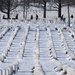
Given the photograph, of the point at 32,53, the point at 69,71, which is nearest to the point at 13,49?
the point at 32,53

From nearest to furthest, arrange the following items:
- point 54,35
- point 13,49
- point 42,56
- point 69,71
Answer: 1. point 69,71
2. point 42,56
3. point 13,49
4. point 54,35

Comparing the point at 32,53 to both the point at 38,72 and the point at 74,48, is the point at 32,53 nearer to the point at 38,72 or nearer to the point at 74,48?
the point at 74,48

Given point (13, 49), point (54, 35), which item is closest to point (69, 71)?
point (13, 49)

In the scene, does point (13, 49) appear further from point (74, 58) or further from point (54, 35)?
point (54, 35)

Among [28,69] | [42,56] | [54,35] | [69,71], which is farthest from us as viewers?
[54,35]

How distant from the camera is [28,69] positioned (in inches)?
544

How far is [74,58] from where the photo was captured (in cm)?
1638

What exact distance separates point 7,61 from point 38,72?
4766 mm

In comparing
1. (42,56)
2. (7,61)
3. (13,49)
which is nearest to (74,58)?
(42,56)

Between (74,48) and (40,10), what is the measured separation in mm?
43024

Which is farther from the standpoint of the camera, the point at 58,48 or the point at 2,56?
the point at 58,48

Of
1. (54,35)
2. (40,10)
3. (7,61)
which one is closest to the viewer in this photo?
(7,61)

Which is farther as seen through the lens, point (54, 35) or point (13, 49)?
point (54, 35)

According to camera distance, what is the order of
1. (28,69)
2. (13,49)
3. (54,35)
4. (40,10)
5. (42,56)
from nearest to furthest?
(28,69), (42,56), (13,49), (54,35), (40,10)
